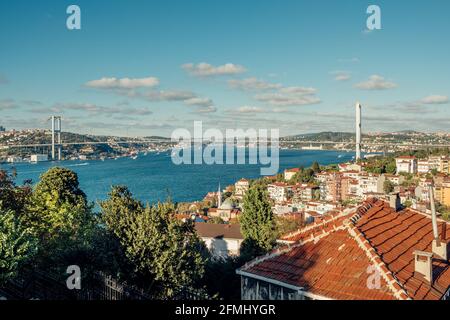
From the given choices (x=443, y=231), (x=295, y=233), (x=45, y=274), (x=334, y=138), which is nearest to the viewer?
(x=45, y=274)

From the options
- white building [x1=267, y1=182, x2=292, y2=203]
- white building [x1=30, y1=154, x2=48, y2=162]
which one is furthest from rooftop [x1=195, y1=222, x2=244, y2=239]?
white building [x1=30, y1=154, x2=48, y2=162]

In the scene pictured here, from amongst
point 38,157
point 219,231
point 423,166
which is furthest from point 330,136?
point 219,231

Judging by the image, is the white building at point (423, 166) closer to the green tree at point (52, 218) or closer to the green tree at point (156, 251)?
the green tree at point (52, 218)

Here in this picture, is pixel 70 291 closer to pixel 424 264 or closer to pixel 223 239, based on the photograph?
pixel 424 264

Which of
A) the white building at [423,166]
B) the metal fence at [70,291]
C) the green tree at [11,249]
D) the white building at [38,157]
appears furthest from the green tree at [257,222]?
the white building at [423,166]
